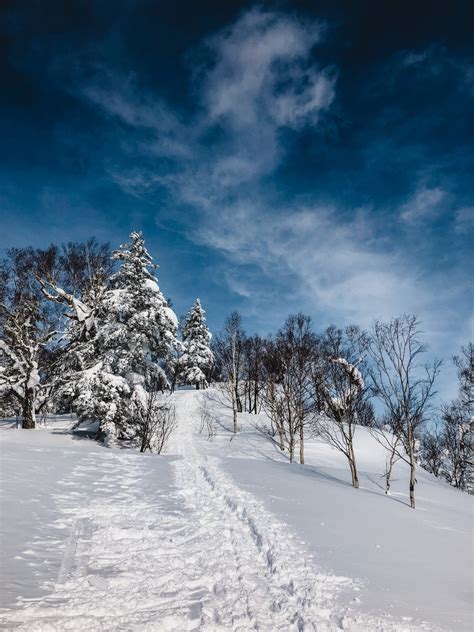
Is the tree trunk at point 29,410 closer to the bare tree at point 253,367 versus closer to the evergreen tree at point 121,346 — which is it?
the evergreen tree at point 121,346

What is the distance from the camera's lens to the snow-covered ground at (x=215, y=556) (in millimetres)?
3180

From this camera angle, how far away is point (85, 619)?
2859 millimetres

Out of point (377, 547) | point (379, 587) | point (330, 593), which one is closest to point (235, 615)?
point (330, 593)

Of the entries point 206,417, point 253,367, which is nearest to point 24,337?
point 206,417

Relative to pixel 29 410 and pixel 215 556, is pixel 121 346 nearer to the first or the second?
pixel 29 410

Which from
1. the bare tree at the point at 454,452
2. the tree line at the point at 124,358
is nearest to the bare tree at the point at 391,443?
the tree line at the point at 124,358

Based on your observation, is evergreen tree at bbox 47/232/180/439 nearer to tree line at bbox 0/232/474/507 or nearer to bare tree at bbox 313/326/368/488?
tree line at bbox 0/232/474/507

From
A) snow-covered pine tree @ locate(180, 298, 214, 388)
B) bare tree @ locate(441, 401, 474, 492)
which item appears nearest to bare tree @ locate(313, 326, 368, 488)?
bare tree @ locate(441, 401, 474, 492)

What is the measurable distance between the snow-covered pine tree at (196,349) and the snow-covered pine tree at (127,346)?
25.8 metres

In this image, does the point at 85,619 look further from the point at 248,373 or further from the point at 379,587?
the point at 248,373

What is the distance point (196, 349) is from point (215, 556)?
40.4 meters

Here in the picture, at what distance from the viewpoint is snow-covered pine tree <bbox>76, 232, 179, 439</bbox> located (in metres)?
14.5

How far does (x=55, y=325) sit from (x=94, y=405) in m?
8.07

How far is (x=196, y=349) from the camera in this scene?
44.6 meters
